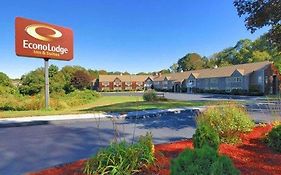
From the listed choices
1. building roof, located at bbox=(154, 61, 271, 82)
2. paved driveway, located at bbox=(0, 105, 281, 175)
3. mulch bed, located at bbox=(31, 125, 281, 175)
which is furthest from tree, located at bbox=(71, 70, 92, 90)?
mulch bed, located at bbox=(31, 125, 281, 175)

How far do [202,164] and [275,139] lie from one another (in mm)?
4468

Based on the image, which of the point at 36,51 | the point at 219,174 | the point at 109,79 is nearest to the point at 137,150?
the point at 219,174

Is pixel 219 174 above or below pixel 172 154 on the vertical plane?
above

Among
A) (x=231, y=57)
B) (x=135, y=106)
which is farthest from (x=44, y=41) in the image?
(x=231, y=57)

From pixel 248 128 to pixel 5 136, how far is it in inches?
336

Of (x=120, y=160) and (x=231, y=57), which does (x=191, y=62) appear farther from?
(x=120, y=160)

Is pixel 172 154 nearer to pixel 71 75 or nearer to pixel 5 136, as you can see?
pixel 5 136

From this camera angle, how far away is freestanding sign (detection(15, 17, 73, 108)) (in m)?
18.4

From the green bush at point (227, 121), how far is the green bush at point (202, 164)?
4.00 meters

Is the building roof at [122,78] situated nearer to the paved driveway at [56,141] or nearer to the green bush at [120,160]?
the paved driveway at [56,141]

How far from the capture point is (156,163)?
5441mm

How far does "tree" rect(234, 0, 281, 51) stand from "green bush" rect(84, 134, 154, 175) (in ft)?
28.6

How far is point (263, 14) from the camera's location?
11.2 m

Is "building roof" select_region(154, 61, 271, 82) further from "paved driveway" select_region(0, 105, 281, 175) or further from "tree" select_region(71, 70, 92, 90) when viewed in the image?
"paved driveway" select_region(0, 105, 281, 175)
